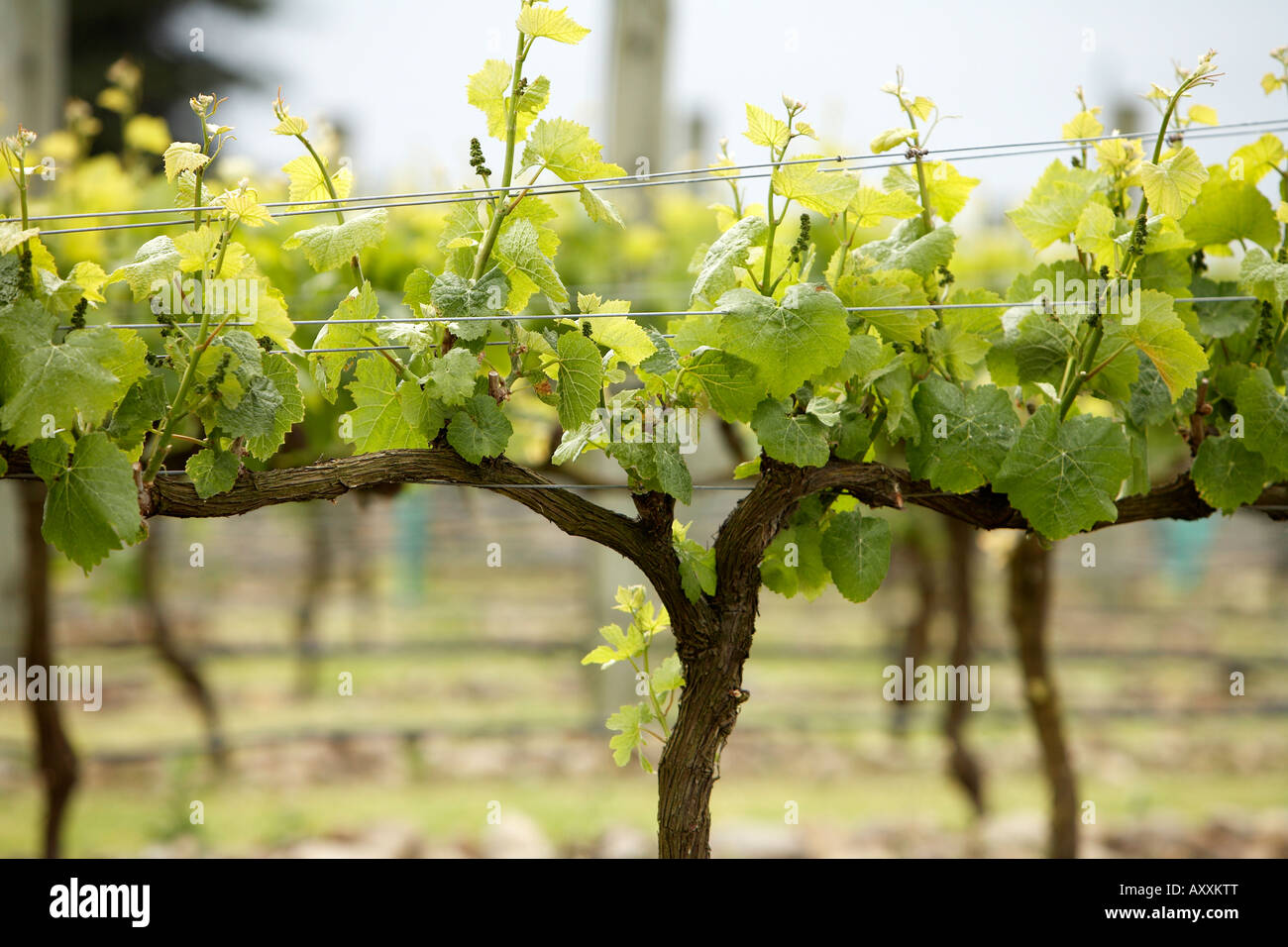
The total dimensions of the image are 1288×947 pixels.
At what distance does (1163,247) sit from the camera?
42.0 inches

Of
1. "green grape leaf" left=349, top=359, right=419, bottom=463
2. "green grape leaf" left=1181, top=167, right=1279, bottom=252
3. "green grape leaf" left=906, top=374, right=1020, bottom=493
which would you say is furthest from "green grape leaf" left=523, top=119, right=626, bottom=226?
"green grape leaf" left=1181, top=167, right=1279, bottom=252

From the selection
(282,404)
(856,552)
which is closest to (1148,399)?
(856,552)

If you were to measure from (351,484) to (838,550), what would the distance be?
1.65 feet

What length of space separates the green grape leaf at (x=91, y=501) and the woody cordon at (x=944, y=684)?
1.93 m

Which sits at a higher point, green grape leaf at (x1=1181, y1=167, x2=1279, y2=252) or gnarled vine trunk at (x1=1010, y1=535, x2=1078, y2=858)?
green grape leaf at (x1=1181, y1=167, x2=1279, y2=252)

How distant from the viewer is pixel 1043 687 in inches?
90.7

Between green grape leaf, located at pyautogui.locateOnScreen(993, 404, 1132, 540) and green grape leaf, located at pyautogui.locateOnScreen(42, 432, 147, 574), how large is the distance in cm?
81

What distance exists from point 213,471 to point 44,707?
1.86m

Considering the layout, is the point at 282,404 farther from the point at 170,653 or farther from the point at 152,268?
the point at 170,653

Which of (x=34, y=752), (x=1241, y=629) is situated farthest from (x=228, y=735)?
(x=1241, y=629)

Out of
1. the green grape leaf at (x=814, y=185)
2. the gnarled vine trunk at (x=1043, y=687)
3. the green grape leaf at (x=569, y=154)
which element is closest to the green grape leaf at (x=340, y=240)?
the green grape leaf at (x=569, y=154)

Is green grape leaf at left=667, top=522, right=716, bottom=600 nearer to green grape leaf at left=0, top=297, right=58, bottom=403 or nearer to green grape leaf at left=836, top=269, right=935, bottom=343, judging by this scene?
green grape leaf at left=836, top=269, right=935, bottom=343

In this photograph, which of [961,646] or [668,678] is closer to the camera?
[668,678]

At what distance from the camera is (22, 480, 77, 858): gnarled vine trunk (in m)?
2.48
